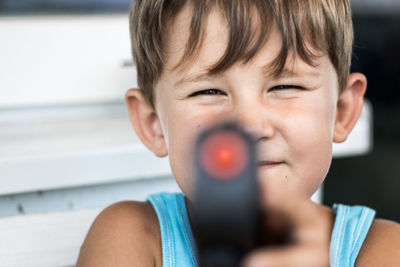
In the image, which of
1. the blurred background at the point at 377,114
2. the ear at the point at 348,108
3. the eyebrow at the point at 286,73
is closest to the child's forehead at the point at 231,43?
the eyebrow at the point at 286,73

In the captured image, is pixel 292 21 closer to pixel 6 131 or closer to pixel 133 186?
pixel 133 186

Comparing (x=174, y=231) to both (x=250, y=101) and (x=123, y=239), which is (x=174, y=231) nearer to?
(x=123, y=239)

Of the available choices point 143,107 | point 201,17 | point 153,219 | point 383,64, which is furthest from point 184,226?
point 383,64

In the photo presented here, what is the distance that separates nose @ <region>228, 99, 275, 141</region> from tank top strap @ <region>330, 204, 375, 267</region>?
21 cm

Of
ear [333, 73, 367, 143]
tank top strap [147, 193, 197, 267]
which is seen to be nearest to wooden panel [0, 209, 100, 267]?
tank top strap [147, 193, 197, 267]

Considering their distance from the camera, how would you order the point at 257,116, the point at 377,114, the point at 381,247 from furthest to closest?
1. the point at 377,114
2. the point at 381,247
3. the point at 257,116

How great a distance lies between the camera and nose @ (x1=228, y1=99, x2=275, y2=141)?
623 millimetres

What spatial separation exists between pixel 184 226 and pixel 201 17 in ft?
0.91

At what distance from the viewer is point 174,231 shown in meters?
0.78

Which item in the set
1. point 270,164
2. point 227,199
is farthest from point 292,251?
point 270,164

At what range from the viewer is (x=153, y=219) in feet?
2.58

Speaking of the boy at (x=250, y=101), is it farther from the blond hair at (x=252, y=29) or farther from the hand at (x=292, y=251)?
the hand at (x=292, y=251)

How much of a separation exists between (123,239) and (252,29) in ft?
0.93

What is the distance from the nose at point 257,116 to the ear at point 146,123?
0.19 m
